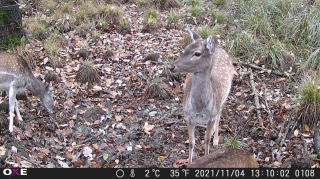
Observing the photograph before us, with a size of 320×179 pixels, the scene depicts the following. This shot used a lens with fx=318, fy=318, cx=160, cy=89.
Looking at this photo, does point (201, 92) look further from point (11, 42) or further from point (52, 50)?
point (11, 42)

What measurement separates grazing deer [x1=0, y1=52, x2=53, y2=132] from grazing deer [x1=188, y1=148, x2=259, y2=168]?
3.45 metres

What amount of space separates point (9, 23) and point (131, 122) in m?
3.91

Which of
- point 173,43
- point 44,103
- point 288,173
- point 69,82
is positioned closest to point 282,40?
point 173,43

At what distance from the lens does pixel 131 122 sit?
6125mm

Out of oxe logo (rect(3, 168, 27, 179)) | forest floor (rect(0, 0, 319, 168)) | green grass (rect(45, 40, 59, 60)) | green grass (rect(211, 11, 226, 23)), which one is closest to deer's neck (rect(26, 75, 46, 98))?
forest floor (rect(0, 0, 319, 168))

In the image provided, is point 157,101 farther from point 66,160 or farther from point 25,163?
point 25,163

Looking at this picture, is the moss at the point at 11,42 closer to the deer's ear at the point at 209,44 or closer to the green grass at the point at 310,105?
the deer's ear at the point at 209,44

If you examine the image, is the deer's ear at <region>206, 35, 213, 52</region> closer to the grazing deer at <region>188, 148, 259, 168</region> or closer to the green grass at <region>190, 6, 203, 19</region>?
the grazing deer at <region>188, 148, 259, 168</region>

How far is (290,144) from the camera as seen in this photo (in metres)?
5.31

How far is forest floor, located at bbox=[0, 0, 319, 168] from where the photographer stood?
5184 mm

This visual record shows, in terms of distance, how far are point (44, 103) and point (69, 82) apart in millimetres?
1069

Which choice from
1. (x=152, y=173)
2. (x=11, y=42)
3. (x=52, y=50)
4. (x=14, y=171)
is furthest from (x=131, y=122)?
(x=11, y=42)

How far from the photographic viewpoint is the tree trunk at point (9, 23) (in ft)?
24.0

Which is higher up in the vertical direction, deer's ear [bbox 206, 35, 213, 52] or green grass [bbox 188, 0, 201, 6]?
deer's ear [bbox 206, 35, 213, 52]
